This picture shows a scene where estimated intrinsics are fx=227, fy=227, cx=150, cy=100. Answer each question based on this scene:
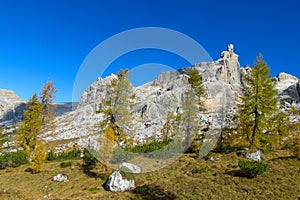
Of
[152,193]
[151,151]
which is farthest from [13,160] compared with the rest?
[152,193]

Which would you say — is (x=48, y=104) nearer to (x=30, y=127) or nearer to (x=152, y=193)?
(x=30, y=127)

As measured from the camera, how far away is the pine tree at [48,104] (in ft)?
114

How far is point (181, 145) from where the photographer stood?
31234 mm

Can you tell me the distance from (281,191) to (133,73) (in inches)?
778

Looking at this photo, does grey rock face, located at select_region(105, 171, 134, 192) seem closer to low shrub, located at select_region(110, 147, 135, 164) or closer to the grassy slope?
the grassy slope

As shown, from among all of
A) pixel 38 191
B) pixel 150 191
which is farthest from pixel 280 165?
pixel 38 191

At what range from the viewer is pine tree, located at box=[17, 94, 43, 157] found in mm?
32812

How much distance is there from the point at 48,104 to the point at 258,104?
1159 inches

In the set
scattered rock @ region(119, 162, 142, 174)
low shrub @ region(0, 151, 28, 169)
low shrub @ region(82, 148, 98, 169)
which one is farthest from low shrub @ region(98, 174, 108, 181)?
low shrub @ region(0, 151, 28, 169)

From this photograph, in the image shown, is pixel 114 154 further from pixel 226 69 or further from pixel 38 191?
pixel 226 69

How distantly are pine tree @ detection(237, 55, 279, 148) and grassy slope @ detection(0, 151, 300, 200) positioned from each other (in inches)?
106

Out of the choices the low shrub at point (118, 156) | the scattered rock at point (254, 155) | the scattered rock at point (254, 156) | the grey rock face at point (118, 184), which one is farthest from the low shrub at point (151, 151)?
the scattered rock at point (254, 156)

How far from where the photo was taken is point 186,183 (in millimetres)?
17953

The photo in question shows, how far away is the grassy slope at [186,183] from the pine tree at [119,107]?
245 inches
